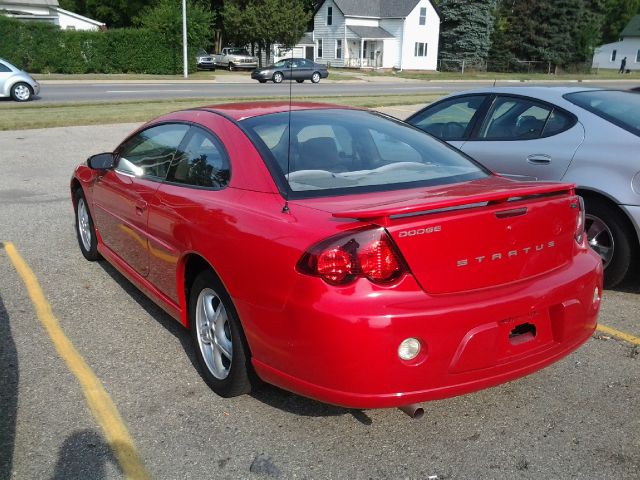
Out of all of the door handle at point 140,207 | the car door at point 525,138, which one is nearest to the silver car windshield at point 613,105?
the car door at point 525,138

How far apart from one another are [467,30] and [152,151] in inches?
2532

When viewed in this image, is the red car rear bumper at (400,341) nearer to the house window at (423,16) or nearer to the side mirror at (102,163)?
the side mirror at (102,163)

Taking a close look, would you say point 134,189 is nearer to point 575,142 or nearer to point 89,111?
point 575,142

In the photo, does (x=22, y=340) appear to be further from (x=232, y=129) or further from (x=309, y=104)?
(x=309, y=104)

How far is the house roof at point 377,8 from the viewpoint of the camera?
194ft

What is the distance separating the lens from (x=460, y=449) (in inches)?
118

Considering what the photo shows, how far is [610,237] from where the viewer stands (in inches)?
193

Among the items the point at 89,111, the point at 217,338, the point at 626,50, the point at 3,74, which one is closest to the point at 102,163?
the point at 217,338

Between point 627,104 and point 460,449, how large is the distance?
3.93m

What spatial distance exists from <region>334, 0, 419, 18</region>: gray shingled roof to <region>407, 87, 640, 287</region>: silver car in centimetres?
5619

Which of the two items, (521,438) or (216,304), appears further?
(216,304)

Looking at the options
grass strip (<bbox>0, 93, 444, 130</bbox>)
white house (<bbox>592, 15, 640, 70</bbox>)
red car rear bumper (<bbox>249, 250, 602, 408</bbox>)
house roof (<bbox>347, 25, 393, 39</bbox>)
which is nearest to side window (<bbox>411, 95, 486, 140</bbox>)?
red car rear bumper (<bbox>249, 250, 602, 408</bbox>)

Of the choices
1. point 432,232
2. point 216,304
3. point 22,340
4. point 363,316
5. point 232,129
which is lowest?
point 22,340

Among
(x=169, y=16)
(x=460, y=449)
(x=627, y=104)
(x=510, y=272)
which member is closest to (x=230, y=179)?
(x=510, y=272)
